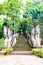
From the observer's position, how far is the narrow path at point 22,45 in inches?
481

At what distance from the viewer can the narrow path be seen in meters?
12.2

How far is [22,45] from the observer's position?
1240cm

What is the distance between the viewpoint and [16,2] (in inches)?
742

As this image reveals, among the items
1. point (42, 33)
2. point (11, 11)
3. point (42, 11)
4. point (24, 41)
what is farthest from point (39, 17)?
point (24, 41)

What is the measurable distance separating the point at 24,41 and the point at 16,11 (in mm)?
7427

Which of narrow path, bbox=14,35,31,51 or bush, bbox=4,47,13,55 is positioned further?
narrow path, bbox=14,35,31,51

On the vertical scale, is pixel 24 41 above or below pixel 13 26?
below

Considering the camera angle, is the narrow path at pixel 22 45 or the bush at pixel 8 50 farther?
the narrow path at pixel 22 45

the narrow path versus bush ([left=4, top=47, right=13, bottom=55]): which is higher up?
the narrow path

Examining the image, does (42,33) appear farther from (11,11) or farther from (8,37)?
A: (8,37)

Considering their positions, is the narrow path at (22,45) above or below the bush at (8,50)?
above

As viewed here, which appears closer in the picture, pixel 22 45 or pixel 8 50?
pixel 8 50

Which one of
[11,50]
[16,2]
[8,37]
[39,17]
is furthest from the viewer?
[39,17]

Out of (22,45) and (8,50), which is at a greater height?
(22,45)
